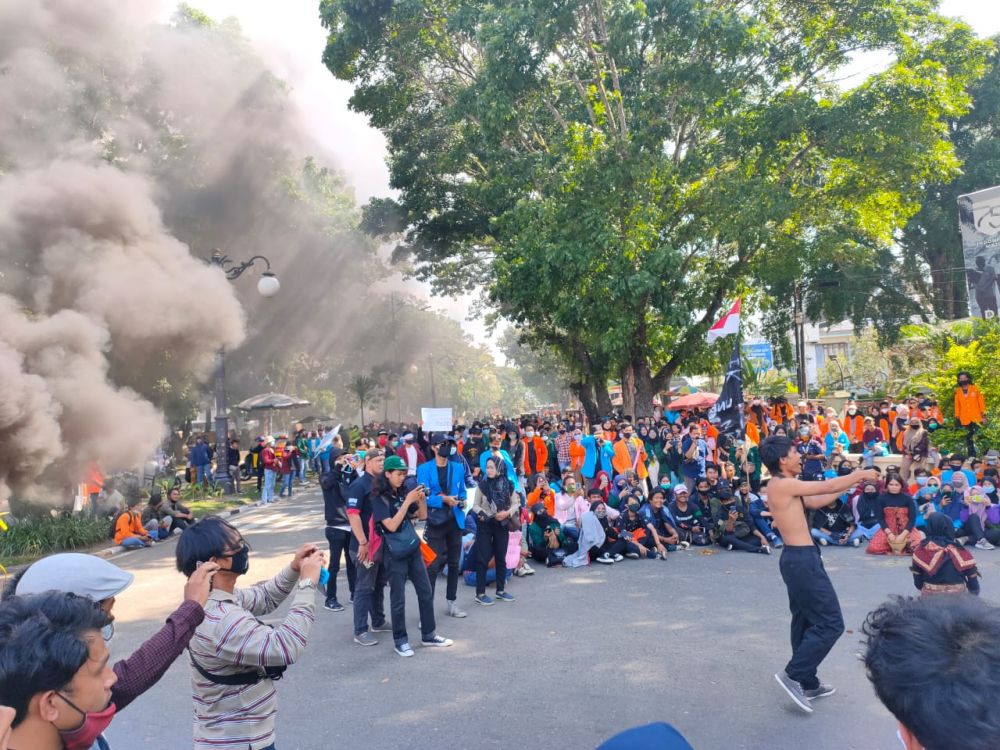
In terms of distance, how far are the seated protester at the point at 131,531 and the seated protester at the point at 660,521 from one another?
760 centimetres

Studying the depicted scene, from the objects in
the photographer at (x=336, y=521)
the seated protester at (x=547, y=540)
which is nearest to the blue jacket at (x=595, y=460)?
the seated protester at (x=547, y=540)

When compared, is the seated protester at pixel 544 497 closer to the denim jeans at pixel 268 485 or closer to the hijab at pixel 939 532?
the hijab at pixel 939 532

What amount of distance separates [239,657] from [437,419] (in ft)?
33.4

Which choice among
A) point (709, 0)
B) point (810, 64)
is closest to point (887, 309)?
point (810, 64)

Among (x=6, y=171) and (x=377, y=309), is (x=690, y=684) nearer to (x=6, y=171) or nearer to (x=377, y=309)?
(x=6, y=171)

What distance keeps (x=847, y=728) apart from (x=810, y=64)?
14926 mm

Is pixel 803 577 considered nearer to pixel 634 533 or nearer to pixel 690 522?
pixel 634 533

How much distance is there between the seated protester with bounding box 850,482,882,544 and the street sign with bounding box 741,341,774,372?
91.0ft

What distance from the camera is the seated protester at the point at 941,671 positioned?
1.20 m

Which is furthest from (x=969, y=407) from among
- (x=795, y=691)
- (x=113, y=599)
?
(x=113, y=599)

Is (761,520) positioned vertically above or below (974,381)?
below

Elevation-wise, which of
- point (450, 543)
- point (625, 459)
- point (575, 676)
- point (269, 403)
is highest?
point (269, 403)

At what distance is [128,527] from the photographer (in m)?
11.2

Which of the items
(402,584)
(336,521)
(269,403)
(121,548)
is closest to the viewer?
(402,584)
